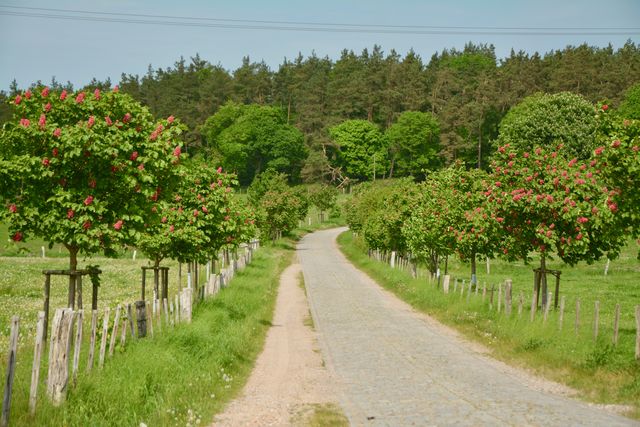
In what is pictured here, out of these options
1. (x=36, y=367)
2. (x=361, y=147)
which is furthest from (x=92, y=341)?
(x=361, y=147)

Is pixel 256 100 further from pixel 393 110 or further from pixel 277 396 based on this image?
pixel 277 396

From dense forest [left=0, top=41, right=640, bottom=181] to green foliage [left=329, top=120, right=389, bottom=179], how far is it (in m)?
3.17

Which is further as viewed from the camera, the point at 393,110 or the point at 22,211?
the point at 393,110

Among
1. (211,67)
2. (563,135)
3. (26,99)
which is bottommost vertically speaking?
(26,99)

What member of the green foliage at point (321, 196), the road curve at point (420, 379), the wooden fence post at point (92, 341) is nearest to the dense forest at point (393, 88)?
the green foliage at point (321, 196)

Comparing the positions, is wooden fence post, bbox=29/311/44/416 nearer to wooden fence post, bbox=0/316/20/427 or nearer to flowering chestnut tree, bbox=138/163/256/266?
wooden fence post, bbox=0/316/20/427

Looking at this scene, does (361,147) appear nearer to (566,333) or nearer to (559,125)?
(559,125)

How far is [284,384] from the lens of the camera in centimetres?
1429

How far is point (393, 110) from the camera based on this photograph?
5492 inches

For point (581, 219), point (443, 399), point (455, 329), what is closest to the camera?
point (443, 399)

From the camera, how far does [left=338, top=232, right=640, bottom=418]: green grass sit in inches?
542

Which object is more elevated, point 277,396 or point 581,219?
point 581,219

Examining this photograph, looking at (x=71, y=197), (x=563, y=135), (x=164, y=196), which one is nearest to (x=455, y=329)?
(x=164, y=196)

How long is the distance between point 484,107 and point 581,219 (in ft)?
299
